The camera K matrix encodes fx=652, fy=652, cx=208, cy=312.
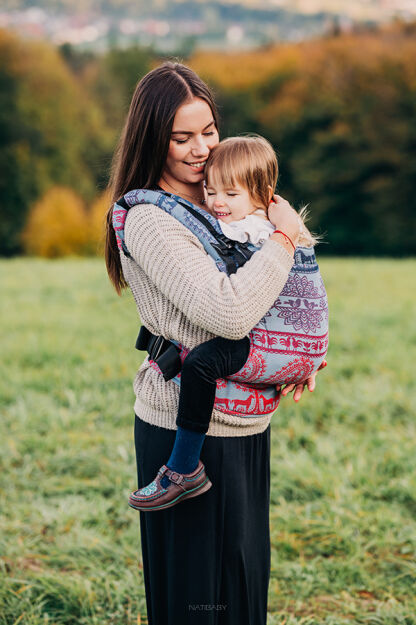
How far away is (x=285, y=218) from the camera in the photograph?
1.86 m

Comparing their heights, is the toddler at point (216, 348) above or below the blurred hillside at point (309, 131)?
below

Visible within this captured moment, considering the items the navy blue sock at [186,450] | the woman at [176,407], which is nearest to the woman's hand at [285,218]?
the woman at [176,407]

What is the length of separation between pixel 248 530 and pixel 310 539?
1563mm

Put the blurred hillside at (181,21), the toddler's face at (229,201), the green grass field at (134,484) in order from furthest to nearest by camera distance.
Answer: the blurred hillside at (181,21), the green grass field at (134,484), the toddler's face at (229,201)

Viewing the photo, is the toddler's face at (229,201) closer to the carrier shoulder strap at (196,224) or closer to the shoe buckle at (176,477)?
the carrier shoulder strap at (196,224)

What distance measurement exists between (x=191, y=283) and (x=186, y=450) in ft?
1.58

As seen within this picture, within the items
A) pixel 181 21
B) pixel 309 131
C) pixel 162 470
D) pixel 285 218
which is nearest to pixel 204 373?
pixel 162 470

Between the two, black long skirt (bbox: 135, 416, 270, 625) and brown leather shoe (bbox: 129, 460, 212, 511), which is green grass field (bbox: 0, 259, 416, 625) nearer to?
black long skirt (bbox: 135, 416, 270, 625)

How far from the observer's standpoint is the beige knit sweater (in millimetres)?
1693

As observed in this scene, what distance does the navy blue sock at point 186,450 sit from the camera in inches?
72.0

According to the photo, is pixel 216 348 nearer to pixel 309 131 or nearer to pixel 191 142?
pixel 191 142

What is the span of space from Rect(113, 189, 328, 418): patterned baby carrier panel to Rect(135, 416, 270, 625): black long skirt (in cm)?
18

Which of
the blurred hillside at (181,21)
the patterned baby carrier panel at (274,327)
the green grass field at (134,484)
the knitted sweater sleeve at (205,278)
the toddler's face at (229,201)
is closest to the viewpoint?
the knitted sweater sleeve at (205,278)

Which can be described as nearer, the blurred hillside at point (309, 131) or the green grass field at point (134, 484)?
the green grass field at point (134, 484)
